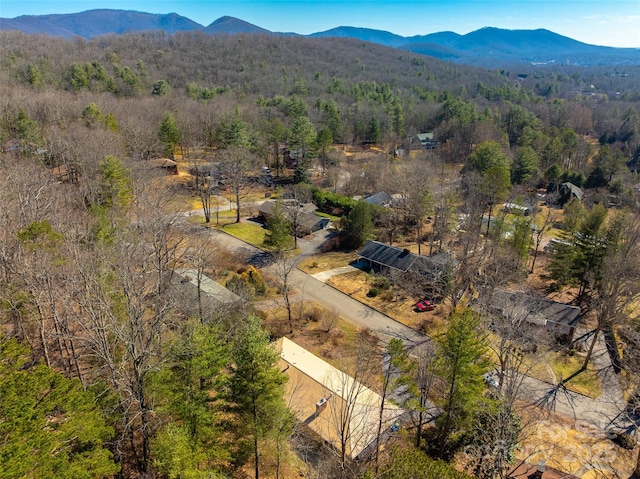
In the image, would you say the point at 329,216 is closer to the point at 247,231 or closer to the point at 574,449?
the point at 247,231

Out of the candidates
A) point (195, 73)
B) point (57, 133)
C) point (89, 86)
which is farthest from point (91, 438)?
point (195, 73)

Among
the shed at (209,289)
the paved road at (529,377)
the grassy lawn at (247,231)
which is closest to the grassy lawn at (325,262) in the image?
the paved road at (529,377)

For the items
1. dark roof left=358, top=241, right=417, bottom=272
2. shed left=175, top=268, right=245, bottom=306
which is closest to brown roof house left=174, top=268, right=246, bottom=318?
shed left=175, top=268, right=245, bottom=306

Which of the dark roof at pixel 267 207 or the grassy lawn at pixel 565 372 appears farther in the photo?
the dark roof at pixel 267 207

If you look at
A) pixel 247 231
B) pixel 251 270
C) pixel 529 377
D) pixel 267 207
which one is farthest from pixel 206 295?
pixel 529 377

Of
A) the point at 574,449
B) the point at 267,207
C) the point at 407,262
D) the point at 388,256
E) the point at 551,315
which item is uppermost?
the point at 267,207

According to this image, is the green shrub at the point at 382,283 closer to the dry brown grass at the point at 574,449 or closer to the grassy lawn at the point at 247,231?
the grassy lawn at the point at 247,231

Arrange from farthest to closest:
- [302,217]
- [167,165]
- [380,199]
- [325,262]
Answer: [167,165] → [380,199] → [302,217] → [325,262]
